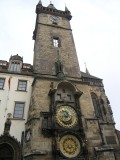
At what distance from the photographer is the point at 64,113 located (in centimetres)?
1661

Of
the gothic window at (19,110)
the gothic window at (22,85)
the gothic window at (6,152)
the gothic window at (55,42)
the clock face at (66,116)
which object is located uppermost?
the gothic window at (55,42)

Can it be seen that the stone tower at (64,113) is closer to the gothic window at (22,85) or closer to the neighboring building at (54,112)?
the neighboring building at (54,112)

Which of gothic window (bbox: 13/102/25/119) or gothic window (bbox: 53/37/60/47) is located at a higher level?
gothic window (bbox: 53/37/60/47)

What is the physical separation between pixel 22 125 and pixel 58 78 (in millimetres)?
5850

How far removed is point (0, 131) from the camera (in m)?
15.7

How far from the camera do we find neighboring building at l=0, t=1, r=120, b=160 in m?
14.9

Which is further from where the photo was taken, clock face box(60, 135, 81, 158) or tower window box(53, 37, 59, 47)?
tower window box(53, 37, 59, 47)

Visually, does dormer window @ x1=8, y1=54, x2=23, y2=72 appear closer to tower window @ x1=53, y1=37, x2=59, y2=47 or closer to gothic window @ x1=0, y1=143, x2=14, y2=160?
tower window @ x1=53, y1=37, x2=59, y2=47

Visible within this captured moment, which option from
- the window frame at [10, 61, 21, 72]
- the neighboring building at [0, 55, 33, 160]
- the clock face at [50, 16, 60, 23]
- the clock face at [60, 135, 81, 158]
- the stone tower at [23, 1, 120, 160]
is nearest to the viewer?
the clock face at [60, 135, 81, 158]

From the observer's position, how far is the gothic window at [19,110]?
17.1 meters

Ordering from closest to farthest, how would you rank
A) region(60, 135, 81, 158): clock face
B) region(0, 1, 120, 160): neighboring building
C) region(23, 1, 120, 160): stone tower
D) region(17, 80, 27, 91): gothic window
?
region(60, 135, 81, 158): clock face
region(23, 1, 120, 160): stone tower
region(0, 1, 120, 160): neighboring building
region(17, 80, 27, 91): gothic window

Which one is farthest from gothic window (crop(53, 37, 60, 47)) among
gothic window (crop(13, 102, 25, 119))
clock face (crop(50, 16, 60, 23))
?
gothic window (crop(13, 102, 25, 119))

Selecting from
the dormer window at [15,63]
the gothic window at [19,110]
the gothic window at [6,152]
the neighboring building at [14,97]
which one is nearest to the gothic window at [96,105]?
the neighboring building at [14,97]

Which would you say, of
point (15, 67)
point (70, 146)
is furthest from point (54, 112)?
point (15, 67)
